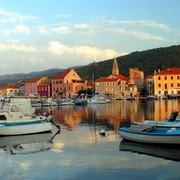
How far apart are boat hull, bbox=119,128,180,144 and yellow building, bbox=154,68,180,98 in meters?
80.8

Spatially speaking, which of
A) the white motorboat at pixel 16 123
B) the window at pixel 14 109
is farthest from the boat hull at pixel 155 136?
the window at pixel 14 109

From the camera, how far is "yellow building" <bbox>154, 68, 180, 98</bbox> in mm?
99688

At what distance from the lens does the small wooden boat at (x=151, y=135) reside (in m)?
18.4

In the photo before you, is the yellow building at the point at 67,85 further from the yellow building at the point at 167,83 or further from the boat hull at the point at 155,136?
the boat hull at the point at 155,136

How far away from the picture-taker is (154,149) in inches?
721

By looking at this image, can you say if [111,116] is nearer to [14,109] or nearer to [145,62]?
[14,109]

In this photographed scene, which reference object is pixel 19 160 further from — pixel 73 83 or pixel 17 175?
pixel 73 83

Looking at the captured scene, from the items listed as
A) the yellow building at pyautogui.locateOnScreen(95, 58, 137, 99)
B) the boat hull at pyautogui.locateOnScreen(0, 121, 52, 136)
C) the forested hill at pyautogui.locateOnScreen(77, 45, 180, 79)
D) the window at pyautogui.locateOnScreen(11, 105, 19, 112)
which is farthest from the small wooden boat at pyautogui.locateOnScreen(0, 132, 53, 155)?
the forested hill at pyautogui.locateOnScreen(77, 45, 180, 79)

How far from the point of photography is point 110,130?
2612 cm

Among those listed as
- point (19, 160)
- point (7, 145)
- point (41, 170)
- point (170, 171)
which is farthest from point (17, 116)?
point (170, 171)

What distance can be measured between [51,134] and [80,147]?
580 centimetres

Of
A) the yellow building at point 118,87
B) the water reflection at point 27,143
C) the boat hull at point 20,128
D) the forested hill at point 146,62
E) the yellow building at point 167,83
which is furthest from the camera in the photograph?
the forested hill at point 146,62

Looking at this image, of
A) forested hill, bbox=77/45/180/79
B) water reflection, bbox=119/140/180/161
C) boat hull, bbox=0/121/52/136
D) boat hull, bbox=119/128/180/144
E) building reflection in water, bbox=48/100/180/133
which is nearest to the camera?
water reflection, bbox=119/140/180/161

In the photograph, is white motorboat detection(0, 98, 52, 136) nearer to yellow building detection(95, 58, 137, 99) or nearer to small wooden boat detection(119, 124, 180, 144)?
small wooden boat detection(119, 124, 180, 144)
